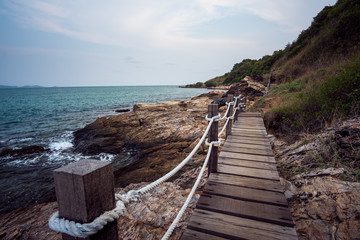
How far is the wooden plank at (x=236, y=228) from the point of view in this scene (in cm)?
193

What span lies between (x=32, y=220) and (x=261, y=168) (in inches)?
205

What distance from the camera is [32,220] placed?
4.01m

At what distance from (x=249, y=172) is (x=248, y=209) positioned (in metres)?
1.07

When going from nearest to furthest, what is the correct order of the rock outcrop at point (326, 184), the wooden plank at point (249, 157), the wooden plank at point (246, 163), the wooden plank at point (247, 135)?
the rock outcrop at point (326, 184), the wooden plank at point (246, 163), the wooden plank at point (249, 157), the wooden plank at point (247, 135)

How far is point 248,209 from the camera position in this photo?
233 cm

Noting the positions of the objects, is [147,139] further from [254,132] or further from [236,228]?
[236,228]

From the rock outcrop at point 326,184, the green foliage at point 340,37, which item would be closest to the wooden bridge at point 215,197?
the rock outcrop at point 326,184

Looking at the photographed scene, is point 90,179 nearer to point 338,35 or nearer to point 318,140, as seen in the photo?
point 318,140

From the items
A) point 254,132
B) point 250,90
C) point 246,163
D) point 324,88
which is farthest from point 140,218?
point 250,90

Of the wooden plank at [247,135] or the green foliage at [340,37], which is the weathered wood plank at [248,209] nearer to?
the wooden plank at [247,135]

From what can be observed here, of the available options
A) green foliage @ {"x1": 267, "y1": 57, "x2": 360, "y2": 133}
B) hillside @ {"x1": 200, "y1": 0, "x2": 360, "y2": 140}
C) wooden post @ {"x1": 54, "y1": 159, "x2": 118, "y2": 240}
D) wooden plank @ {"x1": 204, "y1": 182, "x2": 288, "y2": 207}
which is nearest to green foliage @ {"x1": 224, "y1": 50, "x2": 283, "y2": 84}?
hillside @ {"x1": 200, "y1": 0, "x2": 360, "y2": 140}

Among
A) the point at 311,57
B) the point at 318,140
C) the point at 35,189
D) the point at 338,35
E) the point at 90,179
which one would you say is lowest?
the point at 35,189

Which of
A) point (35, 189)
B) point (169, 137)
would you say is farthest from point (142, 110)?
point (35, 189)

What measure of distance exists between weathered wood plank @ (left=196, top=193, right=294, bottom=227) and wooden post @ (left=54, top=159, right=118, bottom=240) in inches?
73.5
